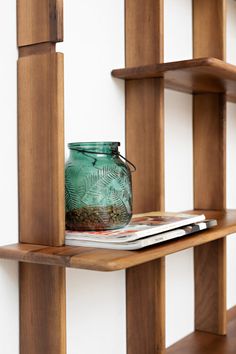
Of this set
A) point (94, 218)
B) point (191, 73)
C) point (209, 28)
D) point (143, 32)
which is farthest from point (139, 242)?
point (209, 28)

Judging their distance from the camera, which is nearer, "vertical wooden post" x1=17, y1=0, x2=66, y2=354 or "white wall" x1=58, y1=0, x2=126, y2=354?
"vertical wooden post" x1=17, y1=0, x2=66, y2=354

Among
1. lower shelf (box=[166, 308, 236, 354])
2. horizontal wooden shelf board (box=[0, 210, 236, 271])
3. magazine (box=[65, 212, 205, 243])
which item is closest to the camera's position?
horizontal wooden shelf board (box=[0, 210, 236, 271])

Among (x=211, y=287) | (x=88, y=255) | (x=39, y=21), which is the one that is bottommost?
(x=211, y=287)

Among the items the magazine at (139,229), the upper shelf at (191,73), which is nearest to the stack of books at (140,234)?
the magazine at (139,229)

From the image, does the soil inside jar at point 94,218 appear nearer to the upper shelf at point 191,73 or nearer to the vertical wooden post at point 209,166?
the upper shelf at point 191,73

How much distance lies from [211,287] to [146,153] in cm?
58

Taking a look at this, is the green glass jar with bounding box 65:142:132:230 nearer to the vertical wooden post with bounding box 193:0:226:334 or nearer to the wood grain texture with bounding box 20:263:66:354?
the wood grain texture with bounding box 20:263:66:354

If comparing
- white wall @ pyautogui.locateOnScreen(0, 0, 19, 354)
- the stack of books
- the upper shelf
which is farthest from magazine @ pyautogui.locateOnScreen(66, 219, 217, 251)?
the upper shelf

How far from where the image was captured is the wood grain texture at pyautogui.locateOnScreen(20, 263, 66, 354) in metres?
1.06

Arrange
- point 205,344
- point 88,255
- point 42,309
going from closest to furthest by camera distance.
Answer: point 88,255 → point 42,309 → point 205,344

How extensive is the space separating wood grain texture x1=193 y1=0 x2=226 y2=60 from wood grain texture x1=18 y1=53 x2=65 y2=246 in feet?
2.51

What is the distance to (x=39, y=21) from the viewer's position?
42.6 inches

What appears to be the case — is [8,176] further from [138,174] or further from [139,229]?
[138,174]

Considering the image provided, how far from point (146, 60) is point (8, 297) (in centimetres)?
71
